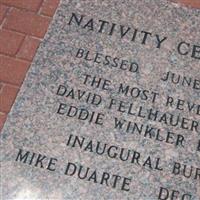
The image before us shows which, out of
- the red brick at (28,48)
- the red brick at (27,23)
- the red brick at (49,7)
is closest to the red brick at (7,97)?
the red brick at (28,48)

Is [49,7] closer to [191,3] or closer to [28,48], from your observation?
[28,48]

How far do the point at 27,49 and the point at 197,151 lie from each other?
83 centimetres

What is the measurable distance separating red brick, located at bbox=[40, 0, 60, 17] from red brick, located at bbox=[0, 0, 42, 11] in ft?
0.09

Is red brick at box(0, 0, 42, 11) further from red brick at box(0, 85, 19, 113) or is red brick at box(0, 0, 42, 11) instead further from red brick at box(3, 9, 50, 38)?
red brick at box(0, 85, 19, 113)

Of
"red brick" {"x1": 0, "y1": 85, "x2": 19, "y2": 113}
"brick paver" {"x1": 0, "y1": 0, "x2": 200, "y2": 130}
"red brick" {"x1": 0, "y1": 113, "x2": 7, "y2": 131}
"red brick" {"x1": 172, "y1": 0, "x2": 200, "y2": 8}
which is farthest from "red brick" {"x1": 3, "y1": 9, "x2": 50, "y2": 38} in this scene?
"red brick" {"x1": 172, "y1": 0, "x2": 200, "y2": 8}

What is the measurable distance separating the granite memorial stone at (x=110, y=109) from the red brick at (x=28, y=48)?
4cm

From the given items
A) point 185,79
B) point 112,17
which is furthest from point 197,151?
point 112,17

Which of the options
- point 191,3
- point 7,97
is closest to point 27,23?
point 7,97

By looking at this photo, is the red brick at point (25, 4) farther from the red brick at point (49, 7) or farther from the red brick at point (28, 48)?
the red brick at point (28, 48)

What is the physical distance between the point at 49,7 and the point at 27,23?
0.46ft

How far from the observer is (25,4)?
6.43ft

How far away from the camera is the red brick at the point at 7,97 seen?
1664 millimetres

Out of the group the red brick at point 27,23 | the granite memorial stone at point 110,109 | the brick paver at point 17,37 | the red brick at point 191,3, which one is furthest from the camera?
the red brick at point 191,3

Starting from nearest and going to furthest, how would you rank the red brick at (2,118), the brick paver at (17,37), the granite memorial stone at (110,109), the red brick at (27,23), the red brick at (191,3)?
the granite memorial stone at (110,109) → the red brick at (2,118) → the brick paver at (17,37) → the red brick at (27,23) → the red brick at (191,3)
